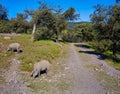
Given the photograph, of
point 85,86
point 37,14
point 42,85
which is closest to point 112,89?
point 85,86

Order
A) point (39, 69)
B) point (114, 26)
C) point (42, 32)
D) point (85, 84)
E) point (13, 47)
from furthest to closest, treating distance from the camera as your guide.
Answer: point (42, 32) → point (114, 26) → point (13, 47) → point (39, 69) → point (85, 84)

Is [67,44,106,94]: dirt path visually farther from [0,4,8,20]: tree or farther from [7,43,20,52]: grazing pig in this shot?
[0,4,8,20]: tree

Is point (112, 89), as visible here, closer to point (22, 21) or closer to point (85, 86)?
point (85, 86)

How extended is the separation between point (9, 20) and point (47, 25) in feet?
168

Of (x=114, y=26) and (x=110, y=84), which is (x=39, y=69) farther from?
(x=114, y=26)

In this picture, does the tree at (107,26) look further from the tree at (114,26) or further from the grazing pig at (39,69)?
the grazing pig at (39,69)

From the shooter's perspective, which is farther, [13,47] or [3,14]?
[3,14]

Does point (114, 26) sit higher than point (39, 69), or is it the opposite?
point (114, 26)

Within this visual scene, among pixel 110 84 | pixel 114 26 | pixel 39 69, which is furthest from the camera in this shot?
pixel 114 26

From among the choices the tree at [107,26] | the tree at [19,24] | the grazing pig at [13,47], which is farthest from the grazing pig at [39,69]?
the tree at [19,24]

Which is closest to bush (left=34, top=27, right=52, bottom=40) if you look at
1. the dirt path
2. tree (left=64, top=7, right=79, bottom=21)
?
Answer: tree (left=64, top=7, right=79, bottom=21)

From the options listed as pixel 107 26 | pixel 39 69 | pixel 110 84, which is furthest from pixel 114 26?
pixel 39 69

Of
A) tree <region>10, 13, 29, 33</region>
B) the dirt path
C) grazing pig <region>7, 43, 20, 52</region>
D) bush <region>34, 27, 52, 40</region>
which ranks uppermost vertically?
tree <region>10, 13, 29, 33</region>

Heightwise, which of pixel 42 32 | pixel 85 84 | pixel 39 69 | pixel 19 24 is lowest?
pixel 85 84
